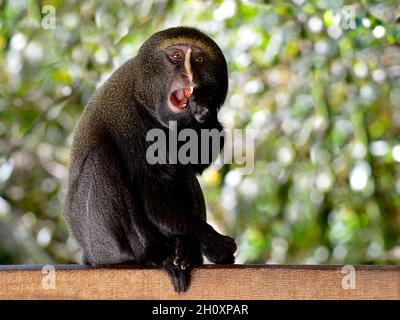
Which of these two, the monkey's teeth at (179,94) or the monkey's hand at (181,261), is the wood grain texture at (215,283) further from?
the monkey's teeth at (179,94)

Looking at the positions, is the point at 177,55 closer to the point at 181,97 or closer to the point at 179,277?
the point at 181,97

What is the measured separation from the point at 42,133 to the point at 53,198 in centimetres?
102

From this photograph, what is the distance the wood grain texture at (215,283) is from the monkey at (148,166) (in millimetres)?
165

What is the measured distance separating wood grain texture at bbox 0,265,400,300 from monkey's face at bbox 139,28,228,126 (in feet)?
2.60

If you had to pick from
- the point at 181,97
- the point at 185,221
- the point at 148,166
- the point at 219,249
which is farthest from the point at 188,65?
the point at 219,249

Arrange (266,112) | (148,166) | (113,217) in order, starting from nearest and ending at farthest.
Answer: (113,217)
(148,166)
(266,112)

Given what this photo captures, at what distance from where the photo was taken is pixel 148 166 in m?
3.82

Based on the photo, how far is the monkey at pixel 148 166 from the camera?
3.73 meters

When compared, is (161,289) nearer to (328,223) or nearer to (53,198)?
(328,223)

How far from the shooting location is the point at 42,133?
692cm

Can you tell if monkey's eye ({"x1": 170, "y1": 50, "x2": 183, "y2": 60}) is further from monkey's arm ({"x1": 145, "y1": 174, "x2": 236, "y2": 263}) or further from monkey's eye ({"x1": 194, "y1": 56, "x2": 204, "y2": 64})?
monkey's arm ({"x1": 145, "y1": 174, "x2": 236, "y2": 263})

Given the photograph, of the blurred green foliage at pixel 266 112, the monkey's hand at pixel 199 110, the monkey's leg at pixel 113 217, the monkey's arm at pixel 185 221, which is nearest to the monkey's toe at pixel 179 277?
the monkey's leg at pixel 113 217

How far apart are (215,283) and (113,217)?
0.62 m
